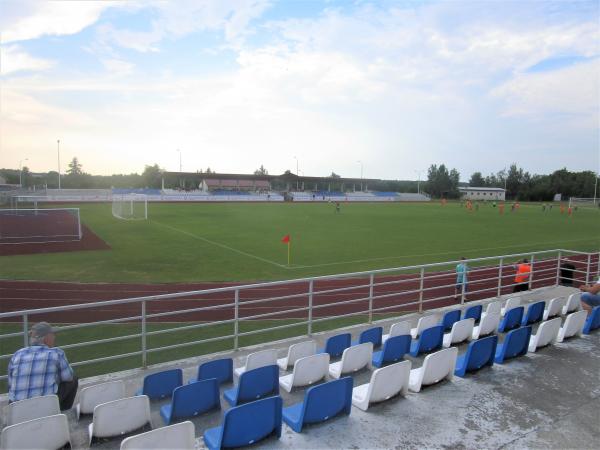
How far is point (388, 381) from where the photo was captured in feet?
16.9

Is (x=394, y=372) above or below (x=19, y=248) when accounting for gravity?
above

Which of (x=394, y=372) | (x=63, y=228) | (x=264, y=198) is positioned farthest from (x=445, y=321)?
(x=264, y=198)

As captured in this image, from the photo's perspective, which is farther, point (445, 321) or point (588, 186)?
point (588, 186)

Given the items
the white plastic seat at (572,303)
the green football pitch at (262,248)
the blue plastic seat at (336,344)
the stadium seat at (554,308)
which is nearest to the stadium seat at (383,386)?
the blue plastic seat at (336,344)

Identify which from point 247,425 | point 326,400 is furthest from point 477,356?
point 247,425

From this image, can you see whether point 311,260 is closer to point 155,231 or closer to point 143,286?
point 143,286

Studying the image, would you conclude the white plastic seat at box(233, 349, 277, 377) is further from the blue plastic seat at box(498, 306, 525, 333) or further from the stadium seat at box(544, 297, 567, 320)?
the stadium seat at box(544, 297, 567, 320)

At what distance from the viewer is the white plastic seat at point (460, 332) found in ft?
24.2

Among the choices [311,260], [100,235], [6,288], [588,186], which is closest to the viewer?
[6,288]

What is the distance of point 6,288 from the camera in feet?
51.9

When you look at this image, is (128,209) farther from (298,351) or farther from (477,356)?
(477,356)

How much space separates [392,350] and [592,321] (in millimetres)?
4534

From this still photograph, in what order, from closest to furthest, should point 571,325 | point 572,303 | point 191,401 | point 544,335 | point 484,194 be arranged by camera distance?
point 191,401, point 544,335, point 571,325, point 572,303, point 484,194

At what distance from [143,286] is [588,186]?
13886 centimetres
